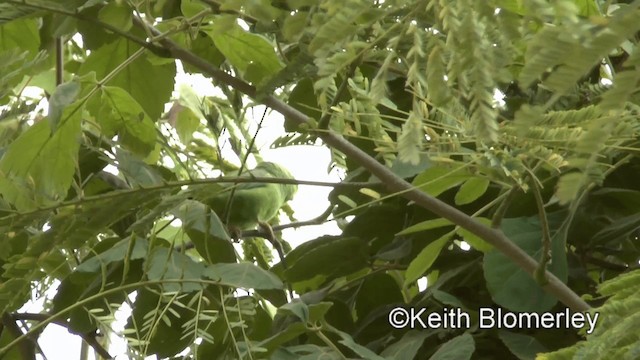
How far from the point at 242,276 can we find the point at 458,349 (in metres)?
0.13

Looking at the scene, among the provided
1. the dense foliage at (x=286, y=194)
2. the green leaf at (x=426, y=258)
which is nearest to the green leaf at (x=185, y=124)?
the dense foliage at (x=286, y=194)

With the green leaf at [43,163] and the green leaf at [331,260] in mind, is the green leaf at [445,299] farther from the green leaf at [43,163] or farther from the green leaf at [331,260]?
the green leaf at [43,163]

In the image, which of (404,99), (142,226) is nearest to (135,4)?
(142,226)

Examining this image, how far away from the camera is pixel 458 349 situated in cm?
54

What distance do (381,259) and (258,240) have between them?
0.52 feet

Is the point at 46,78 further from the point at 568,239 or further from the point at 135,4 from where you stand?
the point at 568,239

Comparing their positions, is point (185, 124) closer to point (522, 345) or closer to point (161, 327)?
point (161, 327)

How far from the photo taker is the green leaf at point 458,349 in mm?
532

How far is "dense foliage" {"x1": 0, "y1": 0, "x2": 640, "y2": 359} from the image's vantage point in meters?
0.44

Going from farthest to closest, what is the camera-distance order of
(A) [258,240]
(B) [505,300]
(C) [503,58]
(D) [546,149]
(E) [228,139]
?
(A) [258,240]
(E) [228,139]
(B) [505,300]
(D) [546,149]
(C) [503,58]

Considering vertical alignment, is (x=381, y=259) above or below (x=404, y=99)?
below

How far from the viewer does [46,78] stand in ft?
2.66

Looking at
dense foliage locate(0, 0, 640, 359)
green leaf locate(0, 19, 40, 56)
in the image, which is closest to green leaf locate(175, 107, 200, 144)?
dense foliage locate(0, 0, 640, 359)

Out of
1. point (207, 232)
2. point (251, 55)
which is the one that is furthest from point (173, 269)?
point (251, 55)
